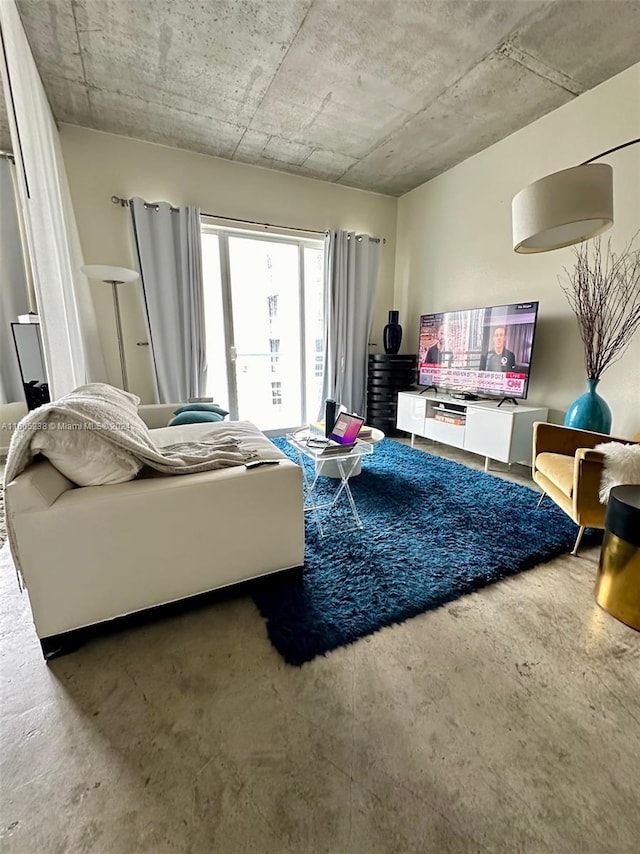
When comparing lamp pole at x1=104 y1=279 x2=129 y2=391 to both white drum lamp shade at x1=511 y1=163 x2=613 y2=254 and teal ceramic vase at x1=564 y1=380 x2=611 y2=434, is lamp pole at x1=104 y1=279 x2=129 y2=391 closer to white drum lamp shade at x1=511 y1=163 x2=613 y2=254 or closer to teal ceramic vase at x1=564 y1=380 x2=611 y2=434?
white drum lamp shade at x1=511 y1=163 x2=613 y2=254

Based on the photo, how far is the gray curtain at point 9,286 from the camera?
274 cm

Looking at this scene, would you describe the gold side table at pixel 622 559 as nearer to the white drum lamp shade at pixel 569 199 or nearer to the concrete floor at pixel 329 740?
the concrete floor at pixel 329 740

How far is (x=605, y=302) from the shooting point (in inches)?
101

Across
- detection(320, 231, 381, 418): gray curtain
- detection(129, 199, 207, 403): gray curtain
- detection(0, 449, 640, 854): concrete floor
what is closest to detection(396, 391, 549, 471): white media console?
detection(320, 231, 381, 418): gray curtain

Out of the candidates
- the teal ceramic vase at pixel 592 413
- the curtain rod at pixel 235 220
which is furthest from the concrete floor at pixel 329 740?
the curtain rod at pixel 235 220

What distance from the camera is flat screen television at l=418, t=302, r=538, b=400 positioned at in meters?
2.93

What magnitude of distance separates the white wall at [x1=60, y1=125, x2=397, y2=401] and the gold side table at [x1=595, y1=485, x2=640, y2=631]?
3.59 metres

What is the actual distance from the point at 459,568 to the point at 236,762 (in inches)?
46.4

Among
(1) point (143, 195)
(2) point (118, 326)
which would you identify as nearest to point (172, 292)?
(2) point (118, 326)

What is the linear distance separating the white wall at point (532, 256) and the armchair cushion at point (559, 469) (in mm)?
858

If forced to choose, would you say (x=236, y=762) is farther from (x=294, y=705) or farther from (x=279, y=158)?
A: (x=279, y=158)

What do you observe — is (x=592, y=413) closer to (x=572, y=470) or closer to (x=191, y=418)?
(x=572, y=470)

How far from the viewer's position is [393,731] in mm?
1019

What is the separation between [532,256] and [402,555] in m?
2.74
